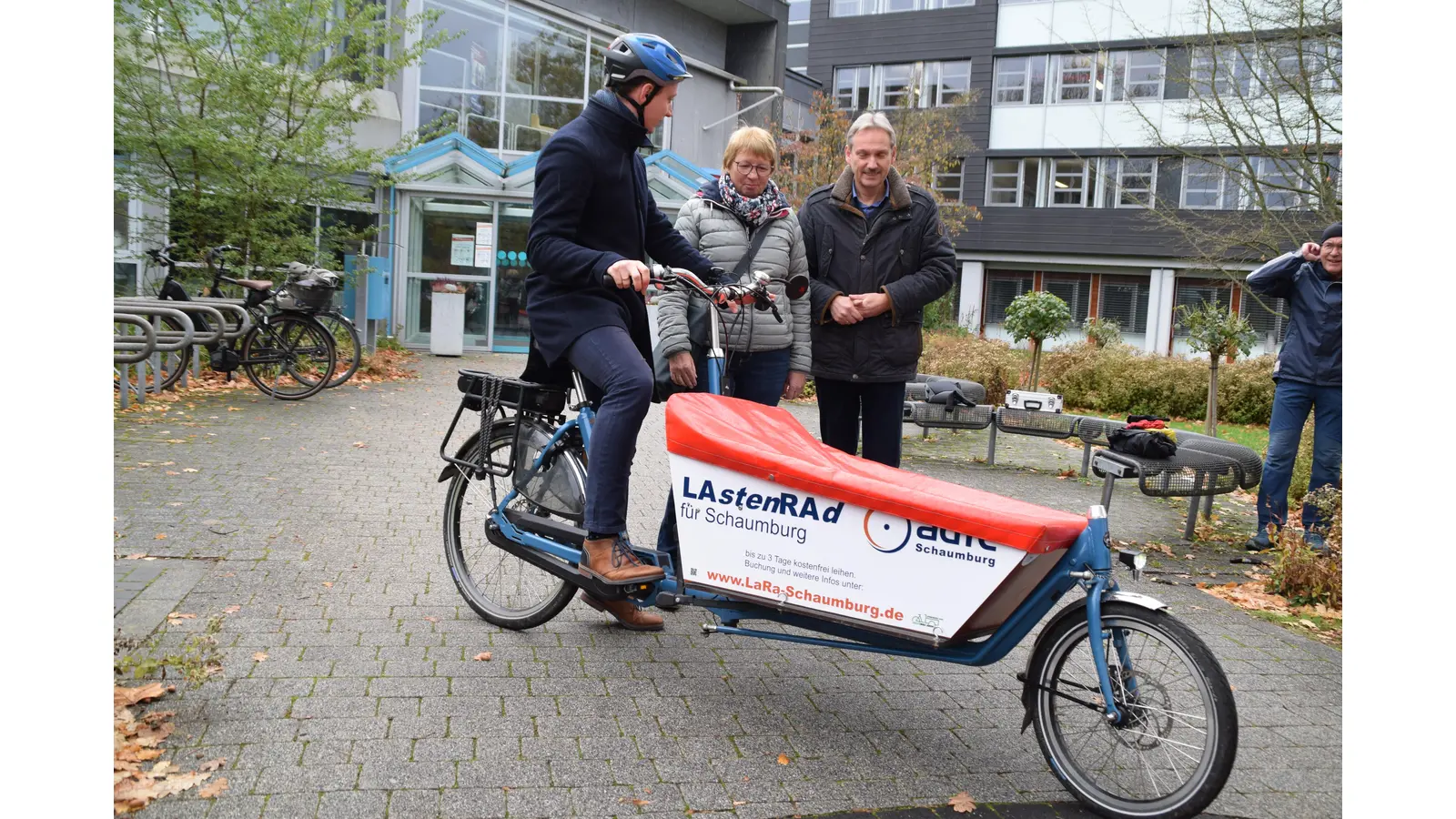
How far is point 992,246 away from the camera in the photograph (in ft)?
136

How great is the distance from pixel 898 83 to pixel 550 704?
41.4 meters

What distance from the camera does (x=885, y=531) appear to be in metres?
3.49

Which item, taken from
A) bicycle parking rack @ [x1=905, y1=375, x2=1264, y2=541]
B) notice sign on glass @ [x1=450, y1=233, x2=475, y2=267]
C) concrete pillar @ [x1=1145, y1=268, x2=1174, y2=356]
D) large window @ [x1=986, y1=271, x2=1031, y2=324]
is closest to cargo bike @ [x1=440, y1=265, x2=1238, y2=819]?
bicycle parking rack @ [x1=905, y1=375, x2=1264, y2=541]

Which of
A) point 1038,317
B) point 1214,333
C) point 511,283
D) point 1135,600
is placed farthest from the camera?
point 511,283

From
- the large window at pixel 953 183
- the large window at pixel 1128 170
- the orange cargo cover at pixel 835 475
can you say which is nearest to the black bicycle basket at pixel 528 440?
the orange cargo cover at pixel 835 475

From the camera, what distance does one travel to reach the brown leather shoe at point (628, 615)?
4859mm

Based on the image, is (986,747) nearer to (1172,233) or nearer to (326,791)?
(326,791)

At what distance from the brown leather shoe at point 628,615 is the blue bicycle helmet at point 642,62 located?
2.11 meters

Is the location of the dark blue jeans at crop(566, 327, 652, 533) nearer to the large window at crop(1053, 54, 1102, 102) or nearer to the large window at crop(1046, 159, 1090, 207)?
the large window at crop(1053, 54, 1102, 102)

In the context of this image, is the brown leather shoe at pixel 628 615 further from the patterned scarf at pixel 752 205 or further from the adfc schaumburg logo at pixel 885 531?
the patterned scarf at pixel 752 205

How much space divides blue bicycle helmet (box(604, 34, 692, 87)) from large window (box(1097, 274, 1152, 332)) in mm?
38163

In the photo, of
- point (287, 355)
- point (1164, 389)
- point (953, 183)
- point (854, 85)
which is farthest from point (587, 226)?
point (854, 85)

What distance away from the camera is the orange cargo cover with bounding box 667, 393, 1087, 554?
327cm

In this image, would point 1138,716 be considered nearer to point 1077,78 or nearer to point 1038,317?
point 1038,317
